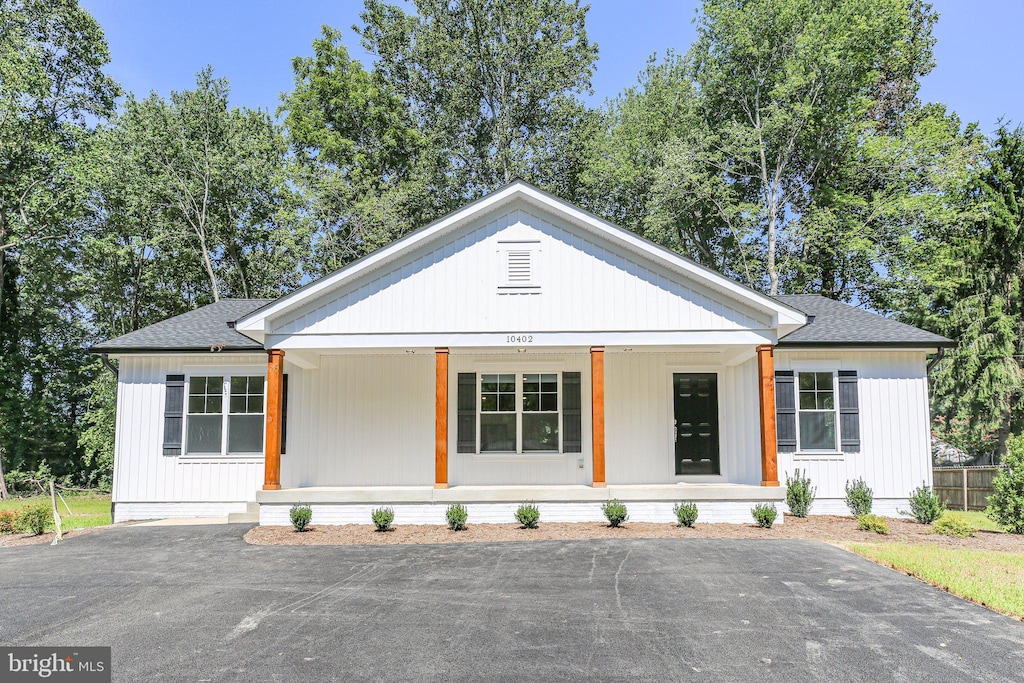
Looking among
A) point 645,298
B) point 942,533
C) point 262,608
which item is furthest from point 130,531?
point 942,533

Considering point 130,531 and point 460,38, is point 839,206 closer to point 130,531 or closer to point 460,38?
point 460,38

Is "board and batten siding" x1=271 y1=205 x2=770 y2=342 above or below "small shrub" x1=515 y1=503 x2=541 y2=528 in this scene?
above

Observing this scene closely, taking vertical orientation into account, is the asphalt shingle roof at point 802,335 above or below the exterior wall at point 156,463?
above

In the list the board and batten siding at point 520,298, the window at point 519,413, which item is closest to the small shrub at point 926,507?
the board and batten siding at point 520,298

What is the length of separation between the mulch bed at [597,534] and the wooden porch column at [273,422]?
840 millimetres

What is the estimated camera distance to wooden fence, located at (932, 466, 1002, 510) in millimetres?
16719

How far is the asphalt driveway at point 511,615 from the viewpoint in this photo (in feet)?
17.5

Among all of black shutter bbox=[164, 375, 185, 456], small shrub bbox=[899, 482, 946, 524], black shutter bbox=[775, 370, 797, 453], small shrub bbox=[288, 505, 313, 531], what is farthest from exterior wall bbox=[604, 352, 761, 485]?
black shutter bbox=[164, 375, 185, 456]

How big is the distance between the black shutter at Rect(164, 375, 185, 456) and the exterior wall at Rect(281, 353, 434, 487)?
6.82 feet

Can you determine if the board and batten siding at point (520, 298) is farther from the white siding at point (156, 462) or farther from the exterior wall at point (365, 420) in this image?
the white siding at point (156, 462)

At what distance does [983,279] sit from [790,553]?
1700 centimetres

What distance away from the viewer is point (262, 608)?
23.1ft

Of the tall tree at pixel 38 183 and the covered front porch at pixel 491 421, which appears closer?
the covered front porch at pixel 491 421

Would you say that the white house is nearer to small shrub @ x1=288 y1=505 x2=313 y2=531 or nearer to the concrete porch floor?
the concrete porch floor
